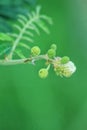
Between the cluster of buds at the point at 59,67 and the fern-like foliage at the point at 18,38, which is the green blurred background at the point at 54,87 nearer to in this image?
the fern-like foliage at the point at 18,38

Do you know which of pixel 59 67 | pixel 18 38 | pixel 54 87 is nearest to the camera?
pixel 59 67

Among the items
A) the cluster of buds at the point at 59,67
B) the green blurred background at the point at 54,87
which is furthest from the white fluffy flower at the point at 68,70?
the green blurred background at the point at 54,87

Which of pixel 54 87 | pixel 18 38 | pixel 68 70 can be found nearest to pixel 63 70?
pixel 68 70

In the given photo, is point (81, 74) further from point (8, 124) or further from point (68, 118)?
point (8, 124)

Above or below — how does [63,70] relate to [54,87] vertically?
below

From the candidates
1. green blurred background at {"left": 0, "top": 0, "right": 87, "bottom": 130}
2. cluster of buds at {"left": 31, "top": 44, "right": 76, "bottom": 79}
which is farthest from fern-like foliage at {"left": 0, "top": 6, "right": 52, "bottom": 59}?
green blurred background at {"left": 0, "top": 0, "right": 87, "bottom": 130}

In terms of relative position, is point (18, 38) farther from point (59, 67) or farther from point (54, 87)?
point (54, 87)

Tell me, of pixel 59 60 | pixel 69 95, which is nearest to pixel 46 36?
pixel 69 95

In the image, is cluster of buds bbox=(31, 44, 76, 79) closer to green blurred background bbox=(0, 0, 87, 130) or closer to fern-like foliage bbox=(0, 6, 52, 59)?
fern-like foliage bbox=(0, 6, 52, 59)
